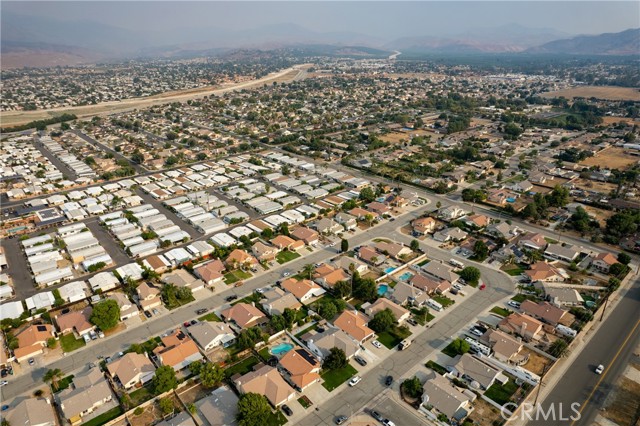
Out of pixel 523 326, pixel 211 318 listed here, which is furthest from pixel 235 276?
pixel 523 326

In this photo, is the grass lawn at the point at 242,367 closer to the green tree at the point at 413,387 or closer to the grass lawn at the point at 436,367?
the green tree at the point at 413,387

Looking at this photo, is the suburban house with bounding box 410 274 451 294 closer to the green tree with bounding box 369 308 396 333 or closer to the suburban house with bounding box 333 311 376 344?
the green tree with bounding box 369 308 396 333

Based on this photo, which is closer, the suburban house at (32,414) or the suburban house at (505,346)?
the suburban house at (32,414)

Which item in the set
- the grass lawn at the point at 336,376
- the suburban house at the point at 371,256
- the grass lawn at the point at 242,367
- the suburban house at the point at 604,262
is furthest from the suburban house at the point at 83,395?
the suburban house at the point at 604,262

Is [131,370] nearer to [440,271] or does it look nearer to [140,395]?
[140,395]

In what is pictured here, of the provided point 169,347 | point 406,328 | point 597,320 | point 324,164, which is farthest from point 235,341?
point 324,164
